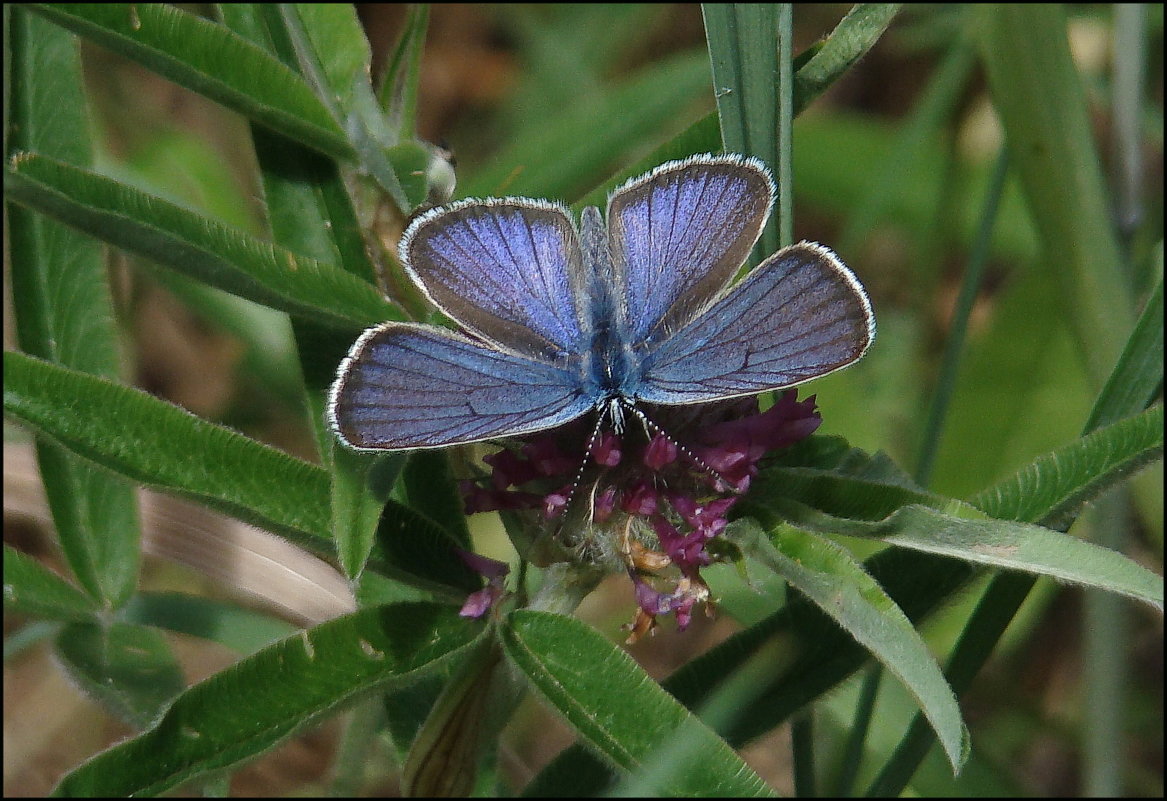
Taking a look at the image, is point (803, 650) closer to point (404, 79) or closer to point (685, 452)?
point (685, 452)

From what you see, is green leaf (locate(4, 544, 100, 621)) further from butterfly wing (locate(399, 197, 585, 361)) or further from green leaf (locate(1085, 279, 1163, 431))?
green leaf (locate(1085, 279, 1163, 431))

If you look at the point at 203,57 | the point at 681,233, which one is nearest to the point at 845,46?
the point at 681,233

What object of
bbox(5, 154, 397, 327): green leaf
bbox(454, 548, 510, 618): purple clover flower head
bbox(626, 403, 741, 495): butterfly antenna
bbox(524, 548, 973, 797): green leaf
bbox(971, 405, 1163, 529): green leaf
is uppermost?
bbox(5, 154, 397, 327): green leaf

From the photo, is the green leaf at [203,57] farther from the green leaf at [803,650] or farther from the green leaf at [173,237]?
the green leaf at [803,650]

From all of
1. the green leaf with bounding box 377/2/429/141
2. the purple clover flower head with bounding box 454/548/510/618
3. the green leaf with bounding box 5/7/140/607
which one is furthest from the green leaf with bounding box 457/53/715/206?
the purple clover flower head with bounding box 454/548/510/618

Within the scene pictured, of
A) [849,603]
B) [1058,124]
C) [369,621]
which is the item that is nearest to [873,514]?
[849,603]

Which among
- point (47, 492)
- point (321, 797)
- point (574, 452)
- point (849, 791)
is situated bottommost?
point (849, 791)

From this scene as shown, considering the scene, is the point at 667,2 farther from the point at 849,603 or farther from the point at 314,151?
the point at 849,603
